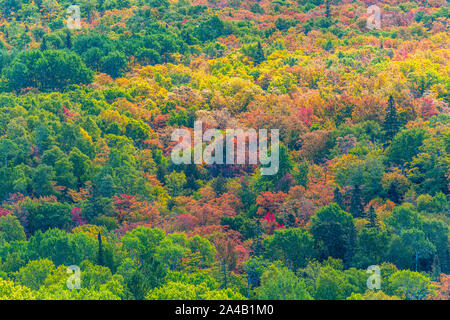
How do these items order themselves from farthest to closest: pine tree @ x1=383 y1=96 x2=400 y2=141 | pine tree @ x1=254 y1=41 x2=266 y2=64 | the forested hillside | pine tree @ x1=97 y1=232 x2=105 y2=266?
pine tree @ x1=254 y1=41 x2=266 y2=64, pine tree @ x1=383 y1=96 x2=400 y2=141, pine tree @ x1=97 y1=232 x2=105 y2=266, the forested hillside

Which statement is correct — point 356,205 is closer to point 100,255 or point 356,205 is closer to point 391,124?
point 391,124

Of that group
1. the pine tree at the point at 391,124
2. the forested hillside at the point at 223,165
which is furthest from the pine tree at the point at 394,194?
the pine tree at the point at 391,124

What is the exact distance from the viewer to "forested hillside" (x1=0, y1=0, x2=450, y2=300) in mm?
44438

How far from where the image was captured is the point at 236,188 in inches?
2325

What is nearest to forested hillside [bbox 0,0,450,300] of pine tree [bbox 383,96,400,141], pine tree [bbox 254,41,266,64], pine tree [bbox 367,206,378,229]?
pine tree [bbox 367,206,378,229]

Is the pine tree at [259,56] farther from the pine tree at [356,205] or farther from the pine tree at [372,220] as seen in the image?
the pine tree at [372,220]

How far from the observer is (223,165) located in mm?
65438

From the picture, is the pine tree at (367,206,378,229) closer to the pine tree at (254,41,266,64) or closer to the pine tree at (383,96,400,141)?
the pine tree at (383,96,400,141)

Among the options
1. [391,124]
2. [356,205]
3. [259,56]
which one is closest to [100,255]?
[356,205]

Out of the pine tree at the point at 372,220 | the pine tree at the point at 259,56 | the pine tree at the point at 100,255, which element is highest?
the pine tree at the point at 259,56

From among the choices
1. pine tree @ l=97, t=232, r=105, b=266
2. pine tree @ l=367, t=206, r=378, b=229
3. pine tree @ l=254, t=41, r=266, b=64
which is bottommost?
pine tree @ l=97, t=232, r=105, b=266

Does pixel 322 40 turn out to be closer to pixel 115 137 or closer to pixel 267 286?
pixel 115 137

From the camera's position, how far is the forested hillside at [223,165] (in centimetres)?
4444

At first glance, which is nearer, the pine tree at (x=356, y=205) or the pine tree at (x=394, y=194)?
the pine tree at (x=356, y=205)
